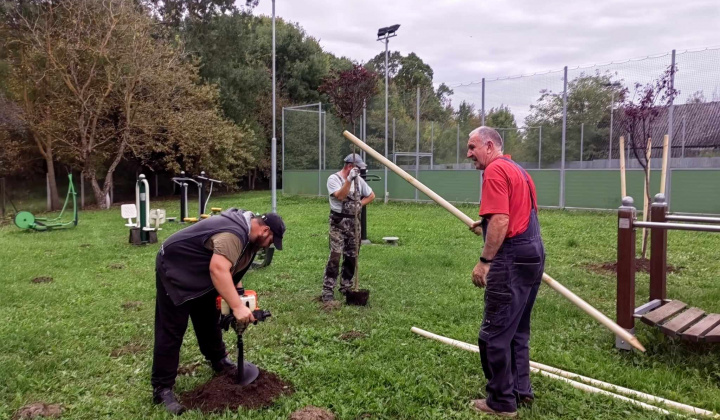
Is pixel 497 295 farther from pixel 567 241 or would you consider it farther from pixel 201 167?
pixel 201 167

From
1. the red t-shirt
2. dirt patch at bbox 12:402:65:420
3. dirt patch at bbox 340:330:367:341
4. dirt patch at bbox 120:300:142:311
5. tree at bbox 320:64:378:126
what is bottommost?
dirt patch at bbox 12:402:65:420

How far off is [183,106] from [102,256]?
525 inches

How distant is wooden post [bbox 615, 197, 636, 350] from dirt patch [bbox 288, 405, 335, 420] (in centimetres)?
259

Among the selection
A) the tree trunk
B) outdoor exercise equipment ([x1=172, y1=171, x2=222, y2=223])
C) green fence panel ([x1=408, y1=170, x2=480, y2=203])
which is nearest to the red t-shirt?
outdoor exercise equipment ([x1=172, y1=171, x2=222, y2=223])

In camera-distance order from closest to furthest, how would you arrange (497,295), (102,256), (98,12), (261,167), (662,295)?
1. (497,295)
2. (662,295)
3. (102,256)
4. (98,12)
5. (261,167)

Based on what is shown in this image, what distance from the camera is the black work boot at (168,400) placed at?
136 inches

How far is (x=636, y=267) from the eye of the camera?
7.29m

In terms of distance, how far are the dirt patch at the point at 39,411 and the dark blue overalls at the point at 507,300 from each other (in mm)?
2909

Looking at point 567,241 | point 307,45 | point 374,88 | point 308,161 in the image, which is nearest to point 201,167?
point 308,161

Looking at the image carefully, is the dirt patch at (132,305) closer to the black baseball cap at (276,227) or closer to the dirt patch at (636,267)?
the black baseball cap at (276,227)

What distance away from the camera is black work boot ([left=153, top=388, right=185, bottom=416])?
346cm

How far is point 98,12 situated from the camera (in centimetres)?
1852

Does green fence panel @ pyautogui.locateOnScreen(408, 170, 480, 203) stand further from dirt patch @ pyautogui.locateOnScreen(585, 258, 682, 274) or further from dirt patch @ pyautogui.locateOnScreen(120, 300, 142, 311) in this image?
dirt patch @ pyautogui.locateOnScreen(120, 300, 142, 311)

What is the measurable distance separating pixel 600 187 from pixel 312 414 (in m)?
12.6
